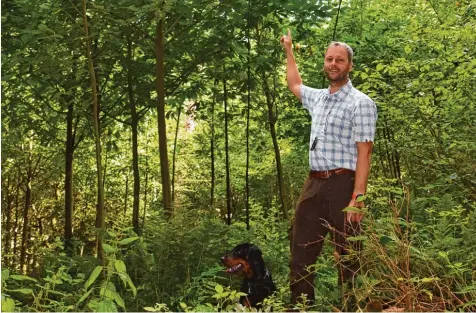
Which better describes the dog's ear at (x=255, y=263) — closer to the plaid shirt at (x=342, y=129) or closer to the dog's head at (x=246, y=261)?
the dog's head at (x=246, y=261)

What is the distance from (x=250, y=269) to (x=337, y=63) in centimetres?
179

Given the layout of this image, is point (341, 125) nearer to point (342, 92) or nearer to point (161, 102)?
point (342, 92)

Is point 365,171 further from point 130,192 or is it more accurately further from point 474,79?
point 130,192

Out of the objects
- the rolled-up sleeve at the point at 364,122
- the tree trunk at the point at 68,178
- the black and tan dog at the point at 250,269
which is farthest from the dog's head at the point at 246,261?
the tree trunk at the point at 68,178

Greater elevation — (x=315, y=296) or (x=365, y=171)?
(x=365, y=171)

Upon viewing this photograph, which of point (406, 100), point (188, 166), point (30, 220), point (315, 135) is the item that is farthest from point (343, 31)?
point (30, 220)

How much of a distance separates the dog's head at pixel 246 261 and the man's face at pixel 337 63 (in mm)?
1525

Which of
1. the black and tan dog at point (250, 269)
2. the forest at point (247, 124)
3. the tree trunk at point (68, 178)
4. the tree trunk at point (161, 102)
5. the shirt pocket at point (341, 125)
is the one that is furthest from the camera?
the tree trunk at point (68, 178)

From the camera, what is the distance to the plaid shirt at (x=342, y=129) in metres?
4.32

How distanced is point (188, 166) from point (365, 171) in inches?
535

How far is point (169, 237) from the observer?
233 inches

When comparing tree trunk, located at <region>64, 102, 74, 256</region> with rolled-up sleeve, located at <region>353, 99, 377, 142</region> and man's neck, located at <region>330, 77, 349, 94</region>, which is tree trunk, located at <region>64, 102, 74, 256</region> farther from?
rolled-up sleeve, located at <region>353, 99, 377, 142</region>

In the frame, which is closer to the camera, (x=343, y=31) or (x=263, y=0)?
(x=263, y=0)

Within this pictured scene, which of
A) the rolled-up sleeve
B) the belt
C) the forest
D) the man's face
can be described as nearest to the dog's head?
the forest
